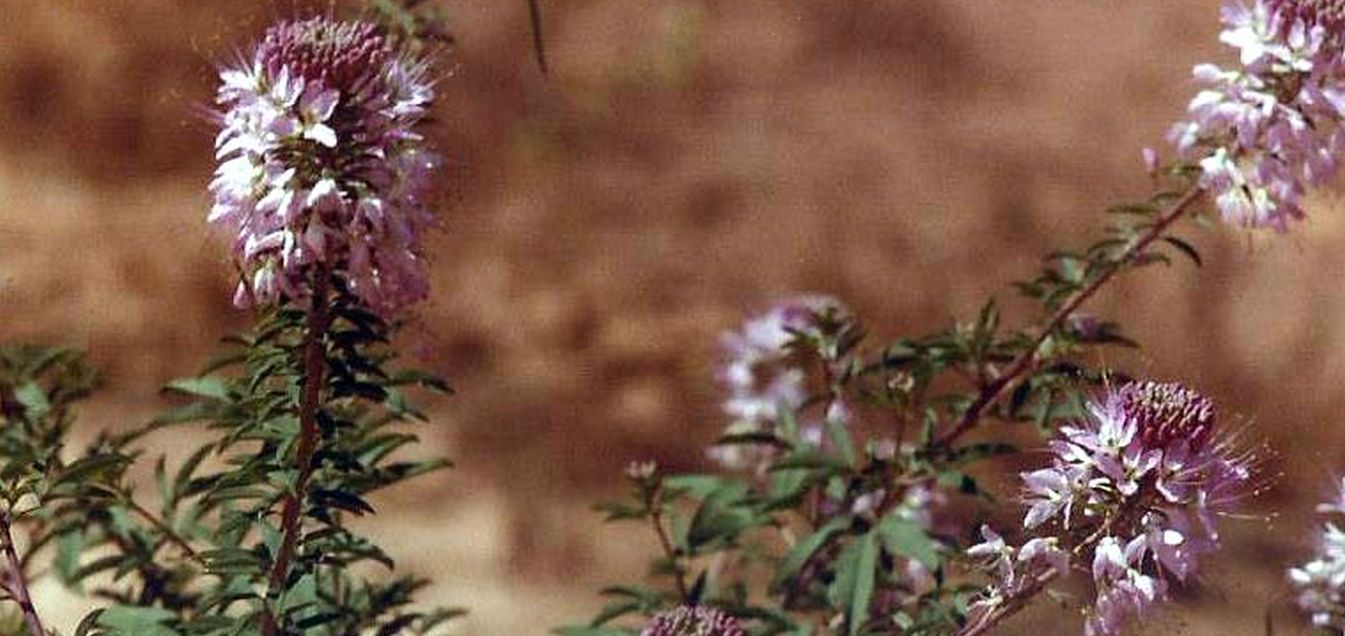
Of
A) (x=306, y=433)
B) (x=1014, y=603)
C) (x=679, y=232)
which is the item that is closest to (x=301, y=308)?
(x=306, y=433)

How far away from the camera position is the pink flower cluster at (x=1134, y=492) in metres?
1.03

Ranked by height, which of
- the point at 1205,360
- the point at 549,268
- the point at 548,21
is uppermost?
the point at 548,21

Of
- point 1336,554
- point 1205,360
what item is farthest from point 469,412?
point 1336,554

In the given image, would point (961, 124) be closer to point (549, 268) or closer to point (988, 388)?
point (549, 268)

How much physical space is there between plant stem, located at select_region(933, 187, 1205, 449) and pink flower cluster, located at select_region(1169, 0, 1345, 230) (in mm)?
39

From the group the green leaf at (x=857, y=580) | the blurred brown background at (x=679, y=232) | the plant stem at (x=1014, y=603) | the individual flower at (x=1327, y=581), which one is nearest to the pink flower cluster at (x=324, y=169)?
the plant stem at (x=1014, y=603)

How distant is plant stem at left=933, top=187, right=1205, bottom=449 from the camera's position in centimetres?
135

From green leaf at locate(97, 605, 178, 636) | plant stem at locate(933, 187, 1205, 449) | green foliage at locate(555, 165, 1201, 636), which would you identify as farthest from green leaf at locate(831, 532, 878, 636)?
green leaf at locate(97, 605, 178, 636)

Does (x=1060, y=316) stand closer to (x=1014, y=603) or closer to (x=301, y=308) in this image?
(x=1014, y=603)

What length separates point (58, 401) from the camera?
1.47 meters

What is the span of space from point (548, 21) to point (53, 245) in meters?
0.70

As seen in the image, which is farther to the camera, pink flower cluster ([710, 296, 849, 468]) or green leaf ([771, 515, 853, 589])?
pink flower cluster ([710, 296, 849, 468])

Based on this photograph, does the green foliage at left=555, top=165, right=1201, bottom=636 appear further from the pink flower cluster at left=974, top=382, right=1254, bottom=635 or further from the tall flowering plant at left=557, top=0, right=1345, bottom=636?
the pink flower cluster at left=974, top=382, right=1254, bottom=635

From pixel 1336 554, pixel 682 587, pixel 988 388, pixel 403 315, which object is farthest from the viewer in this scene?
pixel 682 587
